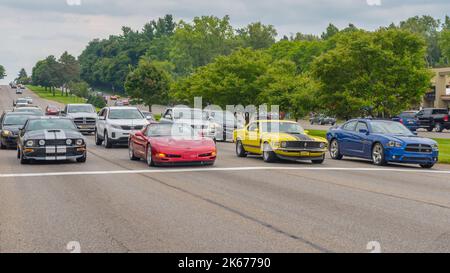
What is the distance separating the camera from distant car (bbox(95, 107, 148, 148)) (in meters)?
26.9

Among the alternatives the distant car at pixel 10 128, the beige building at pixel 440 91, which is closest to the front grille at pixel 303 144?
the distant car at pixel 10 128

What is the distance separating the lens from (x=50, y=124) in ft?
68.5

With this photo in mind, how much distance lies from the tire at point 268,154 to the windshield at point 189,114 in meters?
13.4

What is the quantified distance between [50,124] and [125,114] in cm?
753

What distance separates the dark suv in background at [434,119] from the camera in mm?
49406

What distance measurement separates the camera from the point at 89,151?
25.3m

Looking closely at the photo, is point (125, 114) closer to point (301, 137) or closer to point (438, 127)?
point (301, 137)

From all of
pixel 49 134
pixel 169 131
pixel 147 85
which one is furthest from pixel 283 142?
pixel 147 85

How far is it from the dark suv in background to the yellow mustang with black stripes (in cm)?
3096

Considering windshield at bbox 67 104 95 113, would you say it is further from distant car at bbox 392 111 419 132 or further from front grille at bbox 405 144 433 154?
distant car at bbox 392 111 419 132

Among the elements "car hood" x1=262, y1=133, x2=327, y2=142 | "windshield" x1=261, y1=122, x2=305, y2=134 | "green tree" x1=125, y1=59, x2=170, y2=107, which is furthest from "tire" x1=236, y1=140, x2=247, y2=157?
"green tree" x1=125, y1=59, x2=170, y2=107

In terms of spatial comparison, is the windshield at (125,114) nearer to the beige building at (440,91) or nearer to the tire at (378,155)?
the tire at (378,155)
